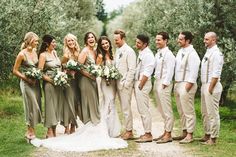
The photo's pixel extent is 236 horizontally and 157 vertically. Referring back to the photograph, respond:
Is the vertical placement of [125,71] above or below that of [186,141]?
above

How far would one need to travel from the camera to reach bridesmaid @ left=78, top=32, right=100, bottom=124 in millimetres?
13562

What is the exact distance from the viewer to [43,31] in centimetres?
2139

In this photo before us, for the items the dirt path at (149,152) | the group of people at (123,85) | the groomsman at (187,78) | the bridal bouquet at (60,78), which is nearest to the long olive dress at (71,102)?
the group of people at (123,85)

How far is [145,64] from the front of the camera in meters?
13.3

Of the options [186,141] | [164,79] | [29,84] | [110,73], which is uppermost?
[110,73]

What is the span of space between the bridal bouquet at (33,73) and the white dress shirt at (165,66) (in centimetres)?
299

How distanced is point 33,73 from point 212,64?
14.5ft

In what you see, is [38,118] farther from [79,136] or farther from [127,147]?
[127,147]

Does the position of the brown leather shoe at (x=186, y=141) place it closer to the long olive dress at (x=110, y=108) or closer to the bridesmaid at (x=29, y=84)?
the long olive dress at (x=110, y=108)

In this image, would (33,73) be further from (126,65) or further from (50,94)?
(126,65)

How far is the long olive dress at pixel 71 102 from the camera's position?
45.1 ft

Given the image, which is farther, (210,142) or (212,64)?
(210,142)

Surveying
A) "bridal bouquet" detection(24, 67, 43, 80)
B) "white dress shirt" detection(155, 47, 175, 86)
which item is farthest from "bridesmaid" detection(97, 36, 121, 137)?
"bridal bouquet" detection(24, 67, 43, 80)

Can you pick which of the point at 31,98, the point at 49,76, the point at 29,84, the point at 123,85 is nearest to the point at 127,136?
the point at 123,85
